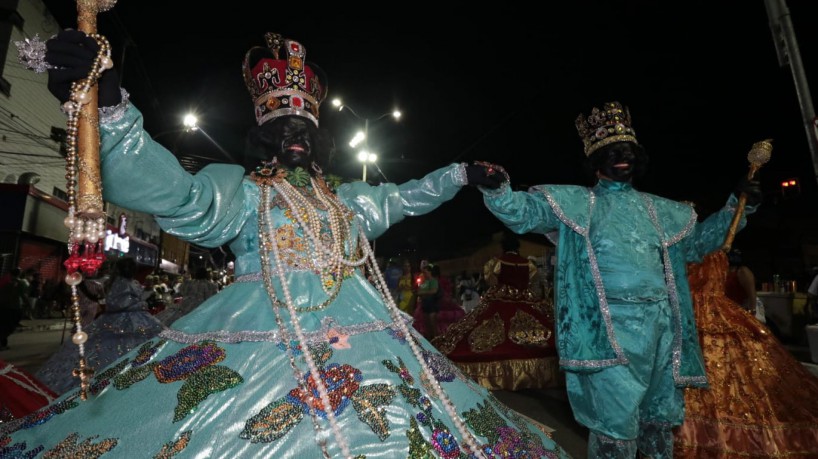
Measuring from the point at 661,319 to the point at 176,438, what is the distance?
8.76 feet

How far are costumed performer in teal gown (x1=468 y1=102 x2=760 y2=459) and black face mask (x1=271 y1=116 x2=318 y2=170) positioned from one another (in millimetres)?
1115

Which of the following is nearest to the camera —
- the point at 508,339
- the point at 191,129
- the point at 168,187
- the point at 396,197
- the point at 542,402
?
the point at 168,187

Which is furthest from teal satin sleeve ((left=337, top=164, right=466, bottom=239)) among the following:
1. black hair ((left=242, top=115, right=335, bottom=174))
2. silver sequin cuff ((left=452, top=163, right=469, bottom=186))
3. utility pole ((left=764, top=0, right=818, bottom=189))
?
utility pole ((left=764, top=0, right=818, bottom=189))

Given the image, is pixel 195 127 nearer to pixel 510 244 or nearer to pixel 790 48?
pixel 510 244

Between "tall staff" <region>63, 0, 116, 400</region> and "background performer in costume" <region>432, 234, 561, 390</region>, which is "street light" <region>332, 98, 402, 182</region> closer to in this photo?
"background performer in costume" <region>432, 234, 561, 390</region>

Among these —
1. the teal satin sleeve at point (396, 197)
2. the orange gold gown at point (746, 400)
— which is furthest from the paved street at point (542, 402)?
the teal satin sleeve at point (396, 197)

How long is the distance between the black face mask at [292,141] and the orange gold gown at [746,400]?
3.55 meters

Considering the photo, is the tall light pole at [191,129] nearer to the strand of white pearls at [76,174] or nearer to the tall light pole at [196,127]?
the tall light pole at [196,127]

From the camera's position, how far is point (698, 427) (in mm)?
3383

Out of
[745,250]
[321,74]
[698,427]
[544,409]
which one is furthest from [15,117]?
[745,250]

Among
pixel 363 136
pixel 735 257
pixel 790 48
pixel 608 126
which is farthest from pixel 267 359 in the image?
pixel 363 136

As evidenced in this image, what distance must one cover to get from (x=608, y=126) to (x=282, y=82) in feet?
7.50

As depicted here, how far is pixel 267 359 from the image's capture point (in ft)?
5.14

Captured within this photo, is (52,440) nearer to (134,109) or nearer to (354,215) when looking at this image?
(134,109)
